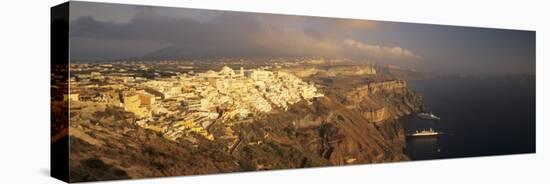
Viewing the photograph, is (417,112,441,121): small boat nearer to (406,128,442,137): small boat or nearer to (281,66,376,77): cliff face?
(406,128,442,137): small boat

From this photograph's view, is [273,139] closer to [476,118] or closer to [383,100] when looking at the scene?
[383,100]

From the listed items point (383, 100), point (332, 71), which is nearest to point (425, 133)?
point (383, 100)

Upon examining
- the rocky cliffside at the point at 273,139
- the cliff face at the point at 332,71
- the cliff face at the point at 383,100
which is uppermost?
the cliff face at the point at 332,71

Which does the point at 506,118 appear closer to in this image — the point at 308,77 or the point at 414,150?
the point at 414,150

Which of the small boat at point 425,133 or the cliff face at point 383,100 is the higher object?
the cliff face at point 383,100

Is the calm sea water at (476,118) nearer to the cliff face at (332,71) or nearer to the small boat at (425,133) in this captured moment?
the small boat at (425,133)

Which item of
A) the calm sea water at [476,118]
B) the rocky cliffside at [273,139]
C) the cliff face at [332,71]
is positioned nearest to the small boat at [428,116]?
the calm sea water at [476,118]

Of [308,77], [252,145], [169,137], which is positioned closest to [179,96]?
[169,137]

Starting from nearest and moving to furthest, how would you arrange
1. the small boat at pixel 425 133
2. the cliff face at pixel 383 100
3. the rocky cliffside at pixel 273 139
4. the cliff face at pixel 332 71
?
the rocky cliffside at pixel 273 139 → the cliff face at pixel 332 71 → the cliff face at pixel 383 100 → the small boat at pixel 425 133
